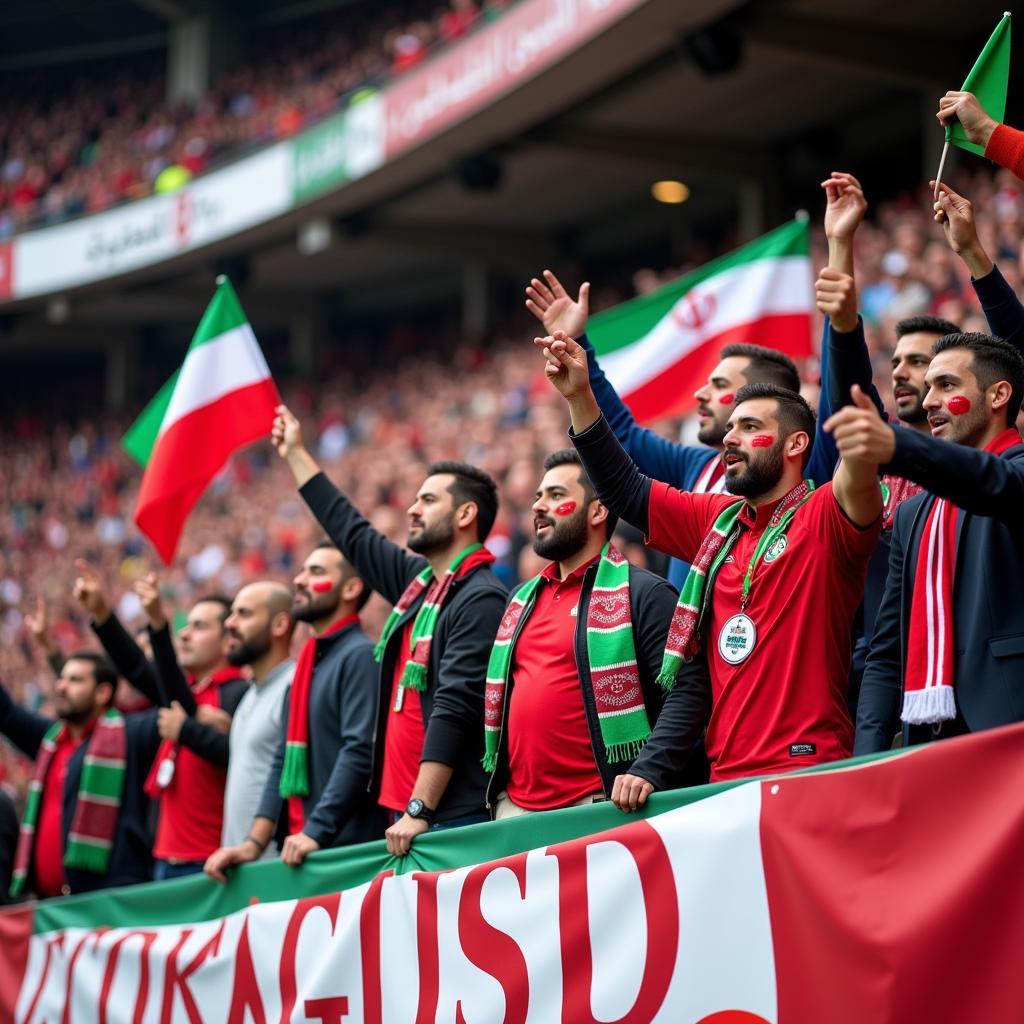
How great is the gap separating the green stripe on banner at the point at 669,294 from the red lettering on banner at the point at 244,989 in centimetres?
298

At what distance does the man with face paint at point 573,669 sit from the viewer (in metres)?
3.87

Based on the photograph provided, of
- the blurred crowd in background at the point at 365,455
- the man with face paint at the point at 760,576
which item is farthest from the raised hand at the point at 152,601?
the man with face paint at the point at 760,576

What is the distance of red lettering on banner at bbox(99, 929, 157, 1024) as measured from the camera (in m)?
5.11

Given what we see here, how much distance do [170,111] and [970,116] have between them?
753 inches

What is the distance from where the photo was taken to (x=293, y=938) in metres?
4.46

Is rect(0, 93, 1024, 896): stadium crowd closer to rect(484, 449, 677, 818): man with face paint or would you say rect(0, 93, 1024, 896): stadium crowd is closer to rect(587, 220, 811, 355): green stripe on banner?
rect(484, 449, 677, 818): man with face paint

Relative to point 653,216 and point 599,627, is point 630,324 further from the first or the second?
point 653,216

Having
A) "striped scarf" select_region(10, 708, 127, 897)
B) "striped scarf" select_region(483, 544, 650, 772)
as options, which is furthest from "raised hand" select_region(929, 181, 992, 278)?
"striped scarf" select_region(10, 708, 127, 897)

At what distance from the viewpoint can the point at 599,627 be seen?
3.96 metres

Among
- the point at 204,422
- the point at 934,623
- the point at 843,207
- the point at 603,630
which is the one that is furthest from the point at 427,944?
the point at 204,422

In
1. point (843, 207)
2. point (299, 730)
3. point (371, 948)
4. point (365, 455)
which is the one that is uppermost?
point (365, 455)

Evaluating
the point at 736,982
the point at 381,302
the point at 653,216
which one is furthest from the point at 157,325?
the point at 736,982

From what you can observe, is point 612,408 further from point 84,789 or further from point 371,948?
point 84,789

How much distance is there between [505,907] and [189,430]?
112 inches
